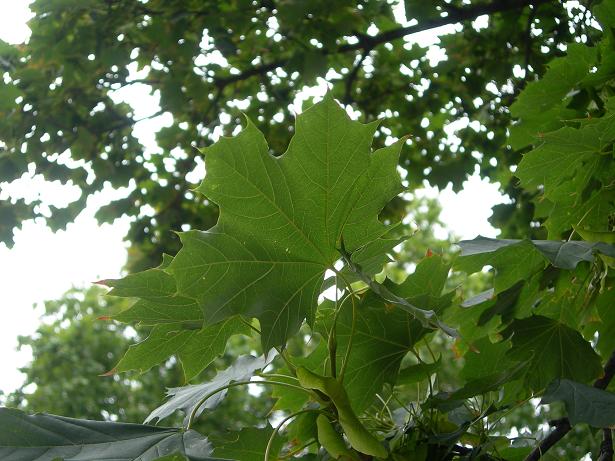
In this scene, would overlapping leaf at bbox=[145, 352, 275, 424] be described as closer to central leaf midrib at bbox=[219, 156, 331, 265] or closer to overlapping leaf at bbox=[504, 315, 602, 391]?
central leaf midrib at bbox=[219, 156, 331, 265]

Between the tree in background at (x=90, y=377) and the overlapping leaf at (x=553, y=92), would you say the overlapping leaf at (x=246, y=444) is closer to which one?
the overlapping leaf at (x=553, y=92)

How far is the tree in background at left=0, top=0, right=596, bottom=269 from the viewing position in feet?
10.9

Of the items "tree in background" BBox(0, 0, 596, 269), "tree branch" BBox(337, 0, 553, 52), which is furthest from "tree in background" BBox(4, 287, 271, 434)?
"tree branch" BBox(337, 0, 553, 52)

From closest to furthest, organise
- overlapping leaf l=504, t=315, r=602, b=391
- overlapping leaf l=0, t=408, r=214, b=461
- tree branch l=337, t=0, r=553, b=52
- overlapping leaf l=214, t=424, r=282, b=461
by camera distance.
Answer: overlapping leaf l=0, t=408, r=214, b=461 → overlapping leaf l=214, t=424, r=282, b=461 → overlapping leaf l=504, t=315, r=602, b=391 → tree branch l=337, t=0, r=553, b=52

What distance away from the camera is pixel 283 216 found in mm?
1030

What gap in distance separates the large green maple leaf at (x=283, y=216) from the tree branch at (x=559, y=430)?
0.39m

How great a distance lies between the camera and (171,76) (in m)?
3.58

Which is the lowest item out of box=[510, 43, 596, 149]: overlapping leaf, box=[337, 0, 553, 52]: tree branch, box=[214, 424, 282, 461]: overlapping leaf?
box=[214, 424, 282, 461]: overlapping leaf

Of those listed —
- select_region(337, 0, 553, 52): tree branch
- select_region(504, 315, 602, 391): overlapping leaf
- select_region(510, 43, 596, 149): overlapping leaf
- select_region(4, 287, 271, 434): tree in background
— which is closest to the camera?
select_region(504, 315, 602, 391): overlapping leaf

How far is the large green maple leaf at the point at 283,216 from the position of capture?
99cm

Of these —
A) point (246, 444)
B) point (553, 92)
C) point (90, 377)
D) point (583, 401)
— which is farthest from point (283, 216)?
point (90, 377)

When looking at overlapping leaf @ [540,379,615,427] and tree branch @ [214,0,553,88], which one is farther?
tree branch @ [214,0,553,88]

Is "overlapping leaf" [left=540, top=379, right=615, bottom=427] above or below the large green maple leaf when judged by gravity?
below

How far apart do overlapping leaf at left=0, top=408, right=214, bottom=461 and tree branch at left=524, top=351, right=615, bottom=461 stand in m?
0.48
